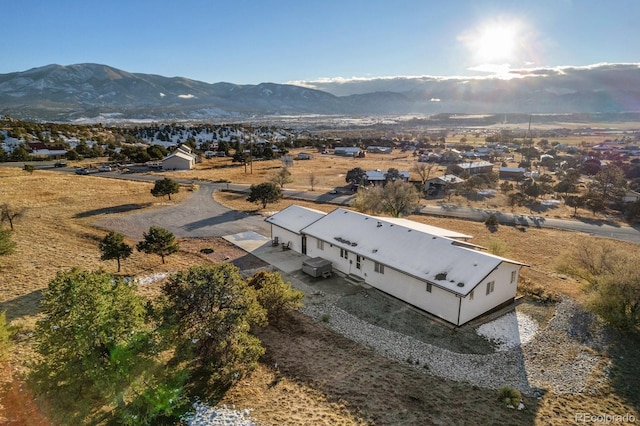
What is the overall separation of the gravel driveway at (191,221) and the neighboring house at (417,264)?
34.5 ft

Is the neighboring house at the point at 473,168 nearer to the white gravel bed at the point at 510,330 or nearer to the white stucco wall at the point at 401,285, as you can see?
the white stucco wall at the point at 401,285

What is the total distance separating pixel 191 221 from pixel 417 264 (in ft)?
88.9

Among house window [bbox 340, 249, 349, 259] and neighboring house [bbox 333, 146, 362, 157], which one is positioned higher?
house window [bbox 340, 249, 349, 259]

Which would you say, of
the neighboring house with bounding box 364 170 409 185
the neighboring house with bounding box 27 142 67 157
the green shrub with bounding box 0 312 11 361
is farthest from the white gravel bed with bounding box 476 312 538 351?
the neighboring house with bounding box 27 142 67 157

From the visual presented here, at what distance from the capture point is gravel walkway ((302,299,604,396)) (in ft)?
54.2

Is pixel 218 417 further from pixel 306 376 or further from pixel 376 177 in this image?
pixel 376 177

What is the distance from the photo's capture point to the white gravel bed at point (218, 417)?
12984mm

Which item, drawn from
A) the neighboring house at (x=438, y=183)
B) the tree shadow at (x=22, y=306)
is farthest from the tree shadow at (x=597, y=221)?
the tree shadow at (x=22, y=306)

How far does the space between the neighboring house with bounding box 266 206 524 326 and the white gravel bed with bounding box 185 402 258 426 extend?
492 inches

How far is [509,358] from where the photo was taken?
18250 millimetres

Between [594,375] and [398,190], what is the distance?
29.2 metres

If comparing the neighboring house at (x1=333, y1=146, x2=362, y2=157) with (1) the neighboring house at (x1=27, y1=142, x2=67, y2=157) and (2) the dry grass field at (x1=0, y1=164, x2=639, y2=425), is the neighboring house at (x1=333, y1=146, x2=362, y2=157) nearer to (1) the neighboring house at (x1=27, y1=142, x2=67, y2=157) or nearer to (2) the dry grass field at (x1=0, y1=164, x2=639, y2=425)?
(1) the neighboring house at (x1=27, y1=142, x2=67, y2=157)

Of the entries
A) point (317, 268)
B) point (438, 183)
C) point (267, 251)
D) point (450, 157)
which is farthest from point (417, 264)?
point (450, 157)

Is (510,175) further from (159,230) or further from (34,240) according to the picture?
(34,240)
